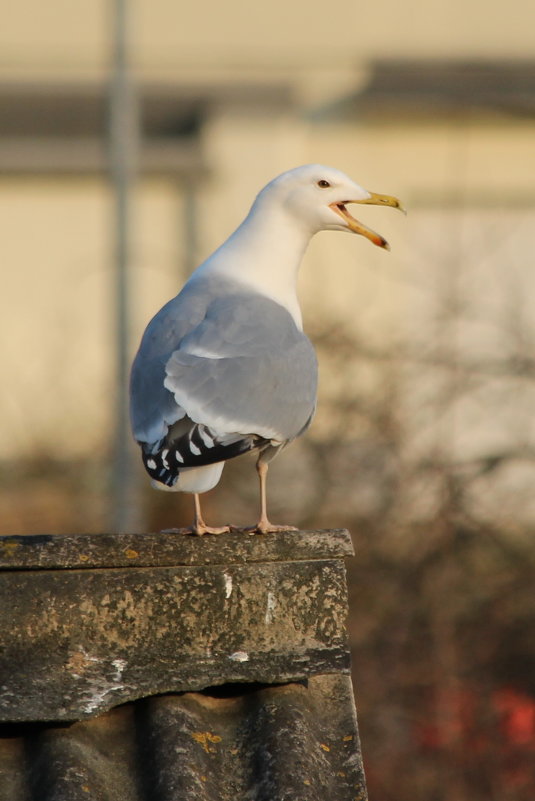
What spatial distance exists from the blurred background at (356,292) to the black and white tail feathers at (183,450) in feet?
12.2

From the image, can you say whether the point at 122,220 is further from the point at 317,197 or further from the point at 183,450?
the point at 183,450

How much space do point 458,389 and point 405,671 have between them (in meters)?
1.59

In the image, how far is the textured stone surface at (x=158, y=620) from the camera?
8.47 ft

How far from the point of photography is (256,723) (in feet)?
8.60

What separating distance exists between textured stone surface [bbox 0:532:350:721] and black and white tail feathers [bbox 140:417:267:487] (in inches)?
14.4

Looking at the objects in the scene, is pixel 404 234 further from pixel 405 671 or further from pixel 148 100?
pixel 405 671

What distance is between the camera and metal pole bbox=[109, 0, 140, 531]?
9.91 meters

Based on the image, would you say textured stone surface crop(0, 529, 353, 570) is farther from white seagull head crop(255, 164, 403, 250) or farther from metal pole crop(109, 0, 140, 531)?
metal pole crop(109, 0, 140, 531)

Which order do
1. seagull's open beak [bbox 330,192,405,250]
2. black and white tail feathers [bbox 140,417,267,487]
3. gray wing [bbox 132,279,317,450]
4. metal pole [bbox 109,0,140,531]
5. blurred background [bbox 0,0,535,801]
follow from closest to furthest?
black and white tail feathers [bbox 140,417,267,487]
gray wing [bbox 132,279,317,450]
seagull's open beak [bbox 330,192,405,250]
blurred background [bbox 0,0,535,801]
metal pole [bbox 109,0,140,531]

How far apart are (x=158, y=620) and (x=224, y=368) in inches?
35.0

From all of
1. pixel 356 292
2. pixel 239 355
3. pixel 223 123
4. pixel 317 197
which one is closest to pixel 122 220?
pixel 356 292

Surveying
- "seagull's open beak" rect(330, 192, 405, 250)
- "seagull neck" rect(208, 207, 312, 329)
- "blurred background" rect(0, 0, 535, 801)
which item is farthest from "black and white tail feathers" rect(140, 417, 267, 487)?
"blurred background" rect(0, 0, 535, 801)

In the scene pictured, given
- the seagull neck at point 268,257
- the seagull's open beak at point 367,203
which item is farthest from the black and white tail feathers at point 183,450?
the seagull's open beak at point 367,203

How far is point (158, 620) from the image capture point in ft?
8.66
